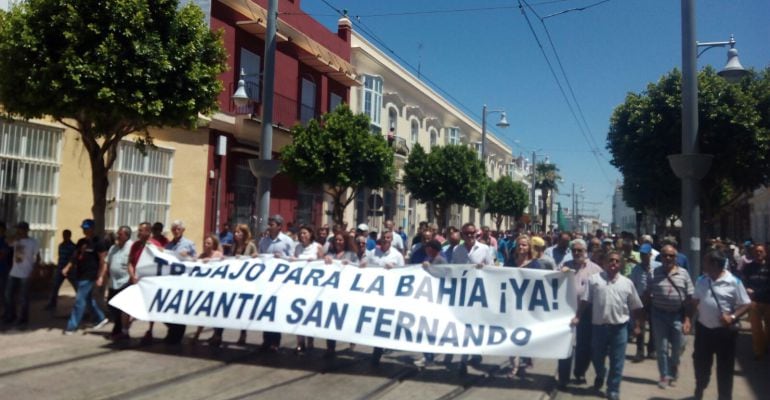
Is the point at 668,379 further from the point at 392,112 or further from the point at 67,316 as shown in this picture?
the point at 392,112

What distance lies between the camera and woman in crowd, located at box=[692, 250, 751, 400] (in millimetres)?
6516

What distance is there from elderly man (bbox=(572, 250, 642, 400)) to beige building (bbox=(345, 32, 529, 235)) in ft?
44.0

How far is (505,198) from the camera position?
1940 inches

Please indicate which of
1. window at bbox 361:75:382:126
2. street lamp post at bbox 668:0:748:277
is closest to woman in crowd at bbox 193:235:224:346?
street lamp post at bbox 668:0:748:277

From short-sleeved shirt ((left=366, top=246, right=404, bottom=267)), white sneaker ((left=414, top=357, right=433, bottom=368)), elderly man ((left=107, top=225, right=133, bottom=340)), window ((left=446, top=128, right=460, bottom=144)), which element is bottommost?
→ white sneaker ((left=414, top=357, right=433, bottom=368))

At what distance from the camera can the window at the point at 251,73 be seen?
1964cm

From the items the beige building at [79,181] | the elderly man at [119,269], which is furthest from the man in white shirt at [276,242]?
the beige building at [79,181]

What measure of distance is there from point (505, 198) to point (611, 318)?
42803mm

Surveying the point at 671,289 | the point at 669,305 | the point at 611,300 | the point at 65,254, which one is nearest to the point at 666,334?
the point at 669,305

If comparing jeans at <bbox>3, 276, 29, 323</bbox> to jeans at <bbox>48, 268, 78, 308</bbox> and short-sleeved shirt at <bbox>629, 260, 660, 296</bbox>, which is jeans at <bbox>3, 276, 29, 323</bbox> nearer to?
jeans at <bbox>48, 268, 78, 308</bbox>

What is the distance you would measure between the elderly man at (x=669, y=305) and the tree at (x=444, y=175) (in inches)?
849

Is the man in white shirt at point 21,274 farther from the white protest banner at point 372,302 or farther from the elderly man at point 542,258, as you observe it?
the elderly man at point 542,258

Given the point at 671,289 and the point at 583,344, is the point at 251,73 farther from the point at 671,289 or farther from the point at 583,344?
the point at 671,289

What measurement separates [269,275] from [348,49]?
65.6 ft
